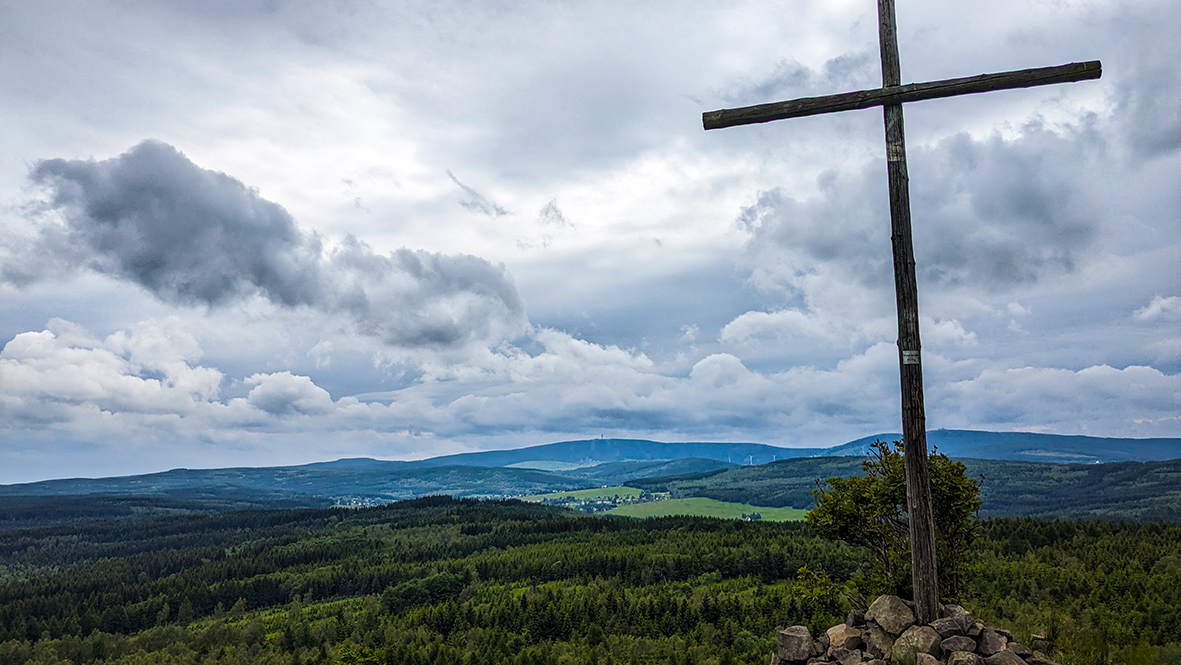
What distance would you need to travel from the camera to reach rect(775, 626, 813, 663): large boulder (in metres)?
15.4

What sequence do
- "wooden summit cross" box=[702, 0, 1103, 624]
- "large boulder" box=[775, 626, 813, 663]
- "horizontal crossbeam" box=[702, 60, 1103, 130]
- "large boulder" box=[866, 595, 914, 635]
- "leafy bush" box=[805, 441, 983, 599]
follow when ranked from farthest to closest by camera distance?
"leafy bush" box=[805, 441, 983, 599]
"large boulder" box=[775, 626, 813, 663]
"large boulder" box=[866, 595, 914, 635]
"wooden summit cross" box=[702, 0, 1103, 624]
"horizontal crossbeam" box=[702, 60, 1103, 130]

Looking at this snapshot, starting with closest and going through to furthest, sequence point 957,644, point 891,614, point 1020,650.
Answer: point 957,644, point 1020,650, point 891,614

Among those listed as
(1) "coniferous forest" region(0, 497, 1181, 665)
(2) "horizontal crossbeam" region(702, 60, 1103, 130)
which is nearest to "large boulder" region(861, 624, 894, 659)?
(1) "coniferous forest" region(0, 497, 1181, 665)

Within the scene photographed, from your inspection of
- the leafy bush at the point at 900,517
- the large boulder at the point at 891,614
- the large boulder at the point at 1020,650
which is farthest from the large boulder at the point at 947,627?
the leafy bush at the point at 900,517

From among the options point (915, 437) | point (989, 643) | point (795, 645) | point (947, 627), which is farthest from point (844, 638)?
point (915, 437)

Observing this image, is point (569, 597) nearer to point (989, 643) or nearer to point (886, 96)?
point (989, 643)

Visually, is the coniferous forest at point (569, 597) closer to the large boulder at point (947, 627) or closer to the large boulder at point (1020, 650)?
the large boulder at point (1020, 650)

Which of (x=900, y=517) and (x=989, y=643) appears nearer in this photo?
(x=989, y=643)

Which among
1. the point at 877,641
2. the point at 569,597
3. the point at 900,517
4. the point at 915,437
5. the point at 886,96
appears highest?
the point at 886,96

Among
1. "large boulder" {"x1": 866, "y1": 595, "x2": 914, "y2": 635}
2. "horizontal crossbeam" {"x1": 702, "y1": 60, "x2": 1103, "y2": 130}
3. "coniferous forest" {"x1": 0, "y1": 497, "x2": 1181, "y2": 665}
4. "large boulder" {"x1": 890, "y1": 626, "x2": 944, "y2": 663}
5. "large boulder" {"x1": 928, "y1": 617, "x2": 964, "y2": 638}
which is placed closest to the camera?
"horizontal crossbeam" {"x1": 702, "y1": 60, "x2": 1103, "y2": 130}

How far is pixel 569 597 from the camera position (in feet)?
321

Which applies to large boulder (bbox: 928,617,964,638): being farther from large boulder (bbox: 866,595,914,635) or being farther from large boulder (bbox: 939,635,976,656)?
large boulder (bbox: 866,595,914,635)

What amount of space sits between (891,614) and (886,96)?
11.7 meters

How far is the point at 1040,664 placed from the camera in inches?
514
